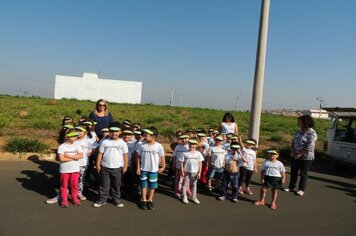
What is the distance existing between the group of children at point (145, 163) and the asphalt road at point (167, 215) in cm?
25

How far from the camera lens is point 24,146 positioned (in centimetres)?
889

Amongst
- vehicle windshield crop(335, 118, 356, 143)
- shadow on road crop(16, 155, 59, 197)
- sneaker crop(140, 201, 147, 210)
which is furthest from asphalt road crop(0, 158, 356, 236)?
vehicle windshield crop(335, 118, 356, 143)

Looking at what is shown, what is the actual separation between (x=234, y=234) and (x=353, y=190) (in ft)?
15.3

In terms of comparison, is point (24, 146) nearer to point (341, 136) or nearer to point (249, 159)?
point (249, 159)

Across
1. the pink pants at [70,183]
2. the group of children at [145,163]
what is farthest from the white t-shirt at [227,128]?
the pink pants at [70,183]

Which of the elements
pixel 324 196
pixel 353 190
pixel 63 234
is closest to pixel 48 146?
pixel 63 234

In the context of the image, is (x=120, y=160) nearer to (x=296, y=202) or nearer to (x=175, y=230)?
(x=175, y=230)

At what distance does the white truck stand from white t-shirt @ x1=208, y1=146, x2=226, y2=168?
4928 millimetres

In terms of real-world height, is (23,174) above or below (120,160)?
below

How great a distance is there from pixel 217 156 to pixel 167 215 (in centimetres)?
184

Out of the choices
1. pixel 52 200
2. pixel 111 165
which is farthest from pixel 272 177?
pixel 52 200

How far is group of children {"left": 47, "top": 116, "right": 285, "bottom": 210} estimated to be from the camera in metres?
5.64

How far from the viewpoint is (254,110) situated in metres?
9.66

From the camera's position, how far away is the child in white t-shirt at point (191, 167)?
615 cm
